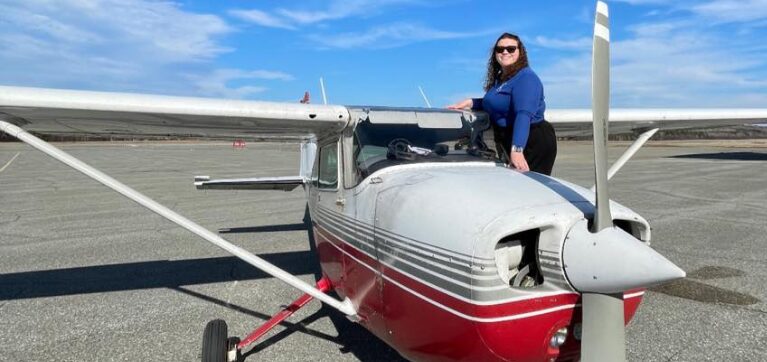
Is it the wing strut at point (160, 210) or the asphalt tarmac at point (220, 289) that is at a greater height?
the wing strut at point (160, 210)

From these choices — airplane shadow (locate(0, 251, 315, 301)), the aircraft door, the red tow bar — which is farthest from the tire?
airplane shadow (locate(0, 251, 315, 301))

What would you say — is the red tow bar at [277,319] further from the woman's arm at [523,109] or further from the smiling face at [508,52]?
the smiling face at [508,52]

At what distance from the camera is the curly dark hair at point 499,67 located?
143 inches

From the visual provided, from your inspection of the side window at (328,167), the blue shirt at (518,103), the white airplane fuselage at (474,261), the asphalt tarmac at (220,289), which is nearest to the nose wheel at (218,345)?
the asphalt tarmac at (220,289)

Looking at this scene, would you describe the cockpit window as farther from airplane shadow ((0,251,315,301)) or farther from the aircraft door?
airplane shadow ((0,251,315,301))

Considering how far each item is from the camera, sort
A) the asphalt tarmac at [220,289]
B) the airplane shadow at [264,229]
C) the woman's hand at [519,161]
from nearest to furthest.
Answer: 1. the woman's hand at [519,161]
2. the asphalt tarmac at [220,289]
3. the airplane shadow at [264,229]

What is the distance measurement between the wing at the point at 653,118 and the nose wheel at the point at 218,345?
3.39m

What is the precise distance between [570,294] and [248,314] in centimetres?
331

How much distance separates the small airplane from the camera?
2.19 metres

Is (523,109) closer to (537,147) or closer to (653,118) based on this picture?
(537,147)

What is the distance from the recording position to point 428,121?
3.55 meters

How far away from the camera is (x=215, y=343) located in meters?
3.51

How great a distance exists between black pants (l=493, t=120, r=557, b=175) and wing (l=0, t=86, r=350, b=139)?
1.13 metres

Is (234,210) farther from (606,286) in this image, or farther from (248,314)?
(606,286)
